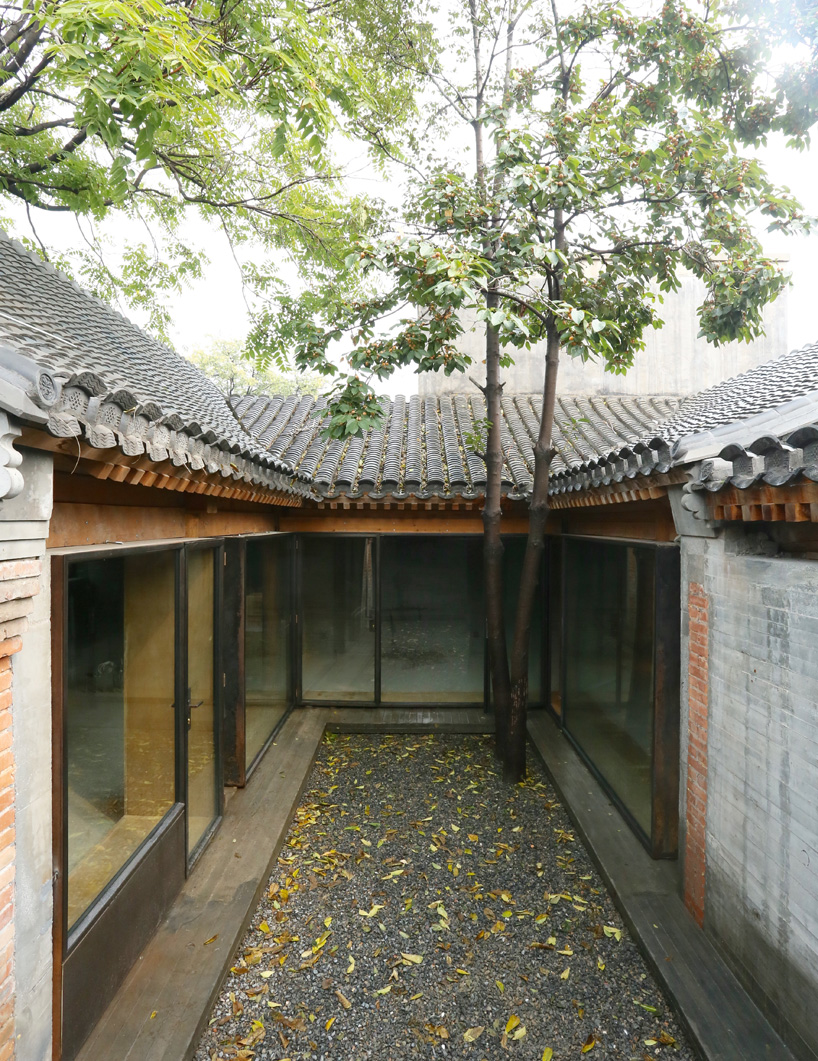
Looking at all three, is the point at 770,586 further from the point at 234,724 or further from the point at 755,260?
the point at 234,724

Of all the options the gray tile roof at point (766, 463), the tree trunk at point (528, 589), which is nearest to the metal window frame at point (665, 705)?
the gray tile roof at point (766, 463)

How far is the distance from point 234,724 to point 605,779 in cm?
327

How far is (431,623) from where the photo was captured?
732cm

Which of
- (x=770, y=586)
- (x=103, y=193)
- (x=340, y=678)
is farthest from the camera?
(x=340, y=678)

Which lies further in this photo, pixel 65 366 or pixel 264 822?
pixel 264 822

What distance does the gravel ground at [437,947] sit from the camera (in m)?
2.80

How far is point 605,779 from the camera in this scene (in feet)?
16.8

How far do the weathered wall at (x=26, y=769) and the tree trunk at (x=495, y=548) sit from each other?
4.18 metres

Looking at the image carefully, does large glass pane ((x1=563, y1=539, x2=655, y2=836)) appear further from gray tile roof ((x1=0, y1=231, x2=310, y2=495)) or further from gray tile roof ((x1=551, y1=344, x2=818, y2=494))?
gray tile roof ((x1=0, y1=231, x2=310, y2=495))

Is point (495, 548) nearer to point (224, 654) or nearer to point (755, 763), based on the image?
point (224, 654)

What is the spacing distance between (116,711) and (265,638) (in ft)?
8.07

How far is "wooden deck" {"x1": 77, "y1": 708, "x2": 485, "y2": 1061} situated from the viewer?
2650 mm

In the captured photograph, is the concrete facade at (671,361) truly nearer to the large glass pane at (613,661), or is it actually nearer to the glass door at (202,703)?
the large glass pane at (613,661)

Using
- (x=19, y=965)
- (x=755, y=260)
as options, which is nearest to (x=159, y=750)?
(x=19, y=965)
